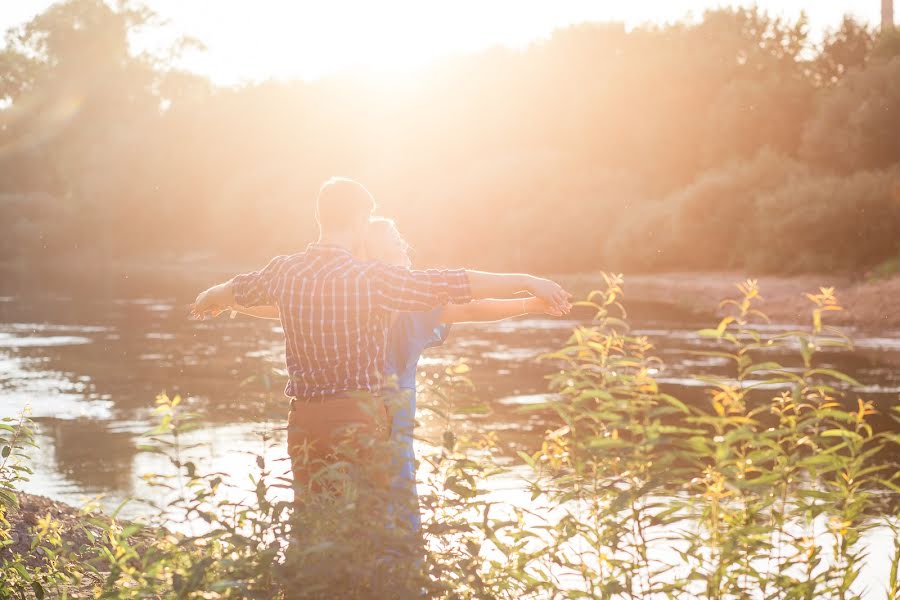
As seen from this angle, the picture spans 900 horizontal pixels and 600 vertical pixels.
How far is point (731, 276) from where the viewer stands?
112ft

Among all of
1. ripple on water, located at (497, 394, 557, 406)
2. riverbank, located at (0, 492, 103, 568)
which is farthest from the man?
ripple on water, located at (497, 394, 557, 406)

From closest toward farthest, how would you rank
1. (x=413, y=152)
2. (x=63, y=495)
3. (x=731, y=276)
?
(x=63, y=495) < (x=731, y=276) < (x=413, y=152)

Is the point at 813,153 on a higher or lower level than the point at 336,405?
higher

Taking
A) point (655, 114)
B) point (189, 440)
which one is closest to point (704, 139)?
point (655, 114)

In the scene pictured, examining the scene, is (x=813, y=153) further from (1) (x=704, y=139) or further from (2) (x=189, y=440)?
(2) (x=189, y=440)

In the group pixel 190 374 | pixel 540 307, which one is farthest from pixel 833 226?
pixel 540 307

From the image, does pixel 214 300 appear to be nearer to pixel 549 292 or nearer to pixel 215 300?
pixel 215 300

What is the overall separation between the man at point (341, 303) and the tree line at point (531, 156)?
29287 millimetres

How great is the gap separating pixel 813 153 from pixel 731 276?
22.4ft

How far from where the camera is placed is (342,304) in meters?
4.10

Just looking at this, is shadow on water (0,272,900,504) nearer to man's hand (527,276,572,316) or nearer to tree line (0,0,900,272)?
man's hand (527,276,572,316)

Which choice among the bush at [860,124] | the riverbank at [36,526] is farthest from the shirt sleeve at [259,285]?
the bush at [860,124]

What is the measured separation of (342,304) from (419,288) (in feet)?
0.92

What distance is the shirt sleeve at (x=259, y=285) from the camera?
4.23 metres
